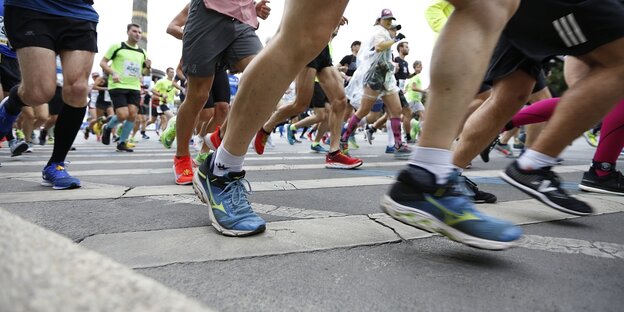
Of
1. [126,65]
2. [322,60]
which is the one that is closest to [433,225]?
[322,60]

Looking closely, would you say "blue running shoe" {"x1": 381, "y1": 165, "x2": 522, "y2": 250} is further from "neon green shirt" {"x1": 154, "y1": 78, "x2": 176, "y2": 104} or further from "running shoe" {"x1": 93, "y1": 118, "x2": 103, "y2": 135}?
"running shoe" {"x1": 93, "y1": 118, "x2": 103, "y2": 135}

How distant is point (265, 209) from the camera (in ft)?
6.43

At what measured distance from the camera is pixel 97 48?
2.73 metres

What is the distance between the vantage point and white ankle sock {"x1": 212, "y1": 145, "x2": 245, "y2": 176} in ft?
5.18

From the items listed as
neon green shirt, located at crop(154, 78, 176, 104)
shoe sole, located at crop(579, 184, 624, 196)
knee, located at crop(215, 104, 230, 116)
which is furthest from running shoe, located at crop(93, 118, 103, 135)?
shoe sole, located at crop(579, 184, 624, 196)

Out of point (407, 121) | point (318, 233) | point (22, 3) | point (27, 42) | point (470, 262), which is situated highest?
point (22, 3)

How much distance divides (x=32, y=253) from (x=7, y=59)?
5.34 metres

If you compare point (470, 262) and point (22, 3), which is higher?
point (22, 3)

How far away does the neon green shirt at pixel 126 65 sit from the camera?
708 centimetres

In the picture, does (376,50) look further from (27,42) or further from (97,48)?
(27,42)

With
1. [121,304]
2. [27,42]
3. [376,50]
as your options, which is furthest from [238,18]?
[376,50]

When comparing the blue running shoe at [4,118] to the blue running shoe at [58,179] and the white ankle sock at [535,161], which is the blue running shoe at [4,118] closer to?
the blue running shoe at [58,179]

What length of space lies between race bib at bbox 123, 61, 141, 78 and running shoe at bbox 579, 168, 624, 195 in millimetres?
6815

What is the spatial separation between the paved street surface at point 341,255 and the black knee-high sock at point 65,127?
526mm
